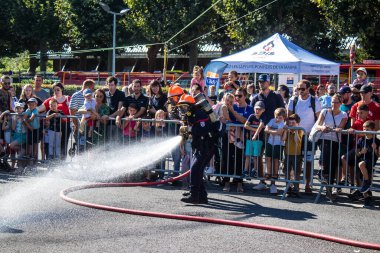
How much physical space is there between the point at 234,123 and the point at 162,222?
3.69m

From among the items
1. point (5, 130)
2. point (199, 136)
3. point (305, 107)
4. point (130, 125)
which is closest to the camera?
point (199, 136)

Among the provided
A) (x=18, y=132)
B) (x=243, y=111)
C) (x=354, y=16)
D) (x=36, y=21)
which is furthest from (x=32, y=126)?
(x=36, y=21)

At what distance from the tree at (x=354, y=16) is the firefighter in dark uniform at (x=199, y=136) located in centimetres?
2741

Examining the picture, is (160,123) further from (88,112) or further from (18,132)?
(18,132)

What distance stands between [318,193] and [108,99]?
15.7 feet

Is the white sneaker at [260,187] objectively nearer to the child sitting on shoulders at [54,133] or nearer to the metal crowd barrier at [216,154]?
the metal crowd barrier at [216,154]

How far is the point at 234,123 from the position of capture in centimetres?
1220

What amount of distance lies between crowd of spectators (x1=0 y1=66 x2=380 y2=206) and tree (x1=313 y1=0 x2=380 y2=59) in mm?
22882

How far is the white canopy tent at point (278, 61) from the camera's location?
754 inches

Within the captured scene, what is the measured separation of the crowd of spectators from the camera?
1138 cm

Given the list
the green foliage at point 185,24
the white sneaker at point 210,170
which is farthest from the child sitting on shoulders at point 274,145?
the green foliage at point 185,24

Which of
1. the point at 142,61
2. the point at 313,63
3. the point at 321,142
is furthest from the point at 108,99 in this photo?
the point at 142,61

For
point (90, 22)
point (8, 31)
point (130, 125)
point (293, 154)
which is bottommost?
point (293, 154)

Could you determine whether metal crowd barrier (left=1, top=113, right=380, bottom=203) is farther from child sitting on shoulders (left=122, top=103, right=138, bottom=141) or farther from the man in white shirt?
the man in white shirt
